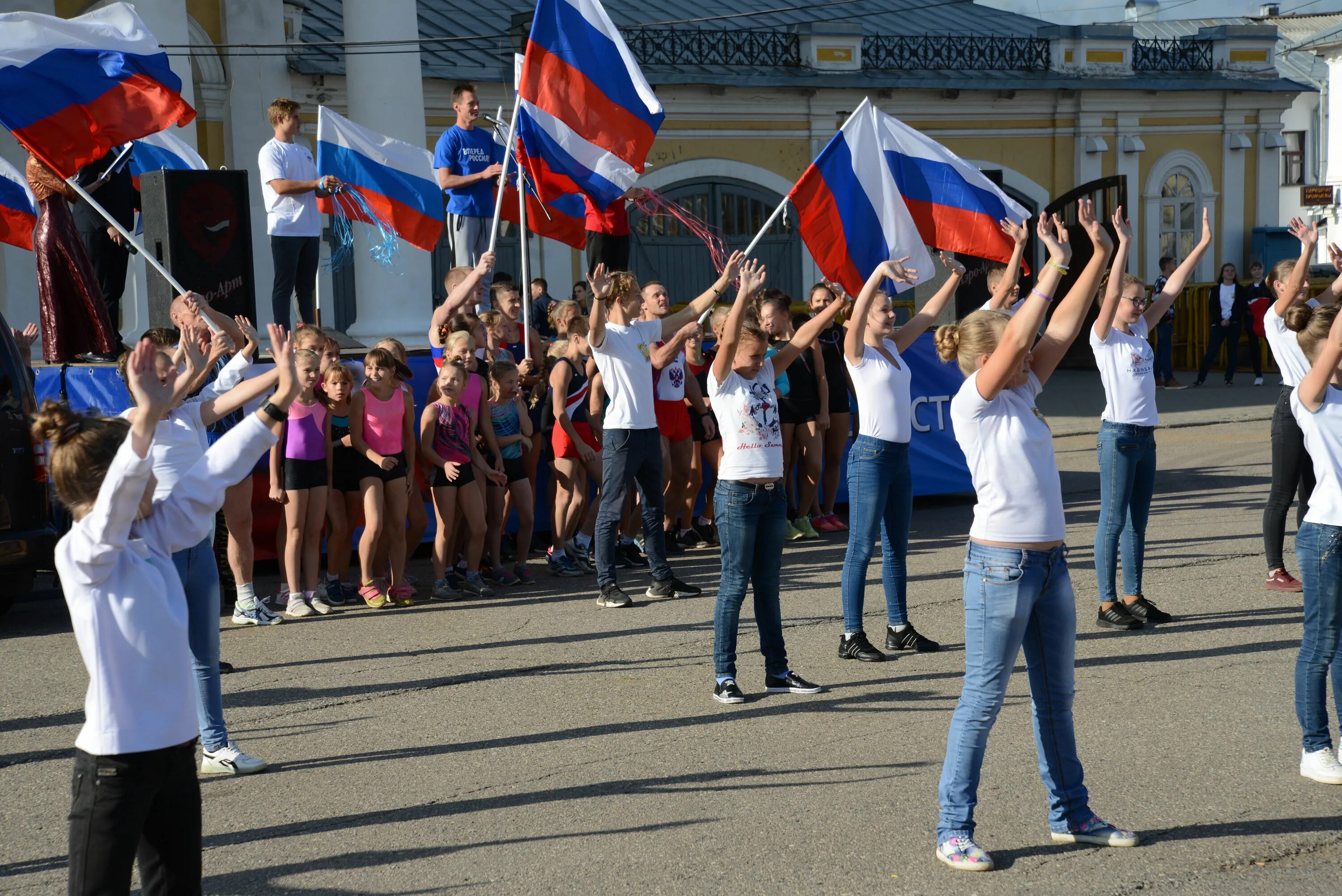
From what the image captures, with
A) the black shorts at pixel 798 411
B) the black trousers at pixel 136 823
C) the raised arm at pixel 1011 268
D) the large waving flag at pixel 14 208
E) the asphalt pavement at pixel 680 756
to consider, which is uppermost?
the large waving flag at pixel 14 208

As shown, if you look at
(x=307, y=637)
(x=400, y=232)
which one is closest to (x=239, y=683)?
(x=307, y=637)

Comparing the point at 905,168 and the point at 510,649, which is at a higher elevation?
the point at 905,168

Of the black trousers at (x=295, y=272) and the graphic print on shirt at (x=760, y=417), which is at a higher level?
the black trousers at (x=295, y=272)

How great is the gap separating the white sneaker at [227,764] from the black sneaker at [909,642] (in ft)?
10.5

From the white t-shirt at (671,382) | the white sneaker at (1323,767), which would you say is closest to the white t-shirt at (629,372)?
the white t-shirt at (671,382)

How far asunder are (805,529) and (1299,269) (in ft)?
14.7

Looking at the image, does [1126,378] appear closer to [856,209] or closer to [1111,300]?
[1111,300]

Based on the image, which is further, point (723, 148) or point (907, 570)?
point (723, 148)

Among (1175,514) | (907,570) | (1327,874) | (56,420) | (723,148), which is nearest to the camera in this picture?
(56,420)

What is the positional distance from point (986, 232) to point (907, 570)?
2.34 meters

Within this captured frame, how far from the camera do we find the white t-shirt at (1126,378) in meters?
7.40

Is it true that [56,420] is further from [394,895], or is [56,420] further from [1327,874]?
[1327,874]

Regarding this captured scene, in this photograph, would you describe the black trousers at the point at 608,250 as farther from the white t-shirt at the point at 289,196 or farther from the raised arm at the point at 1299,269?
the raised arm at the point at 1299,269

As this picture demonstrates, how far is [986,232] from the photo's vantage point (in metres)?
9.46
